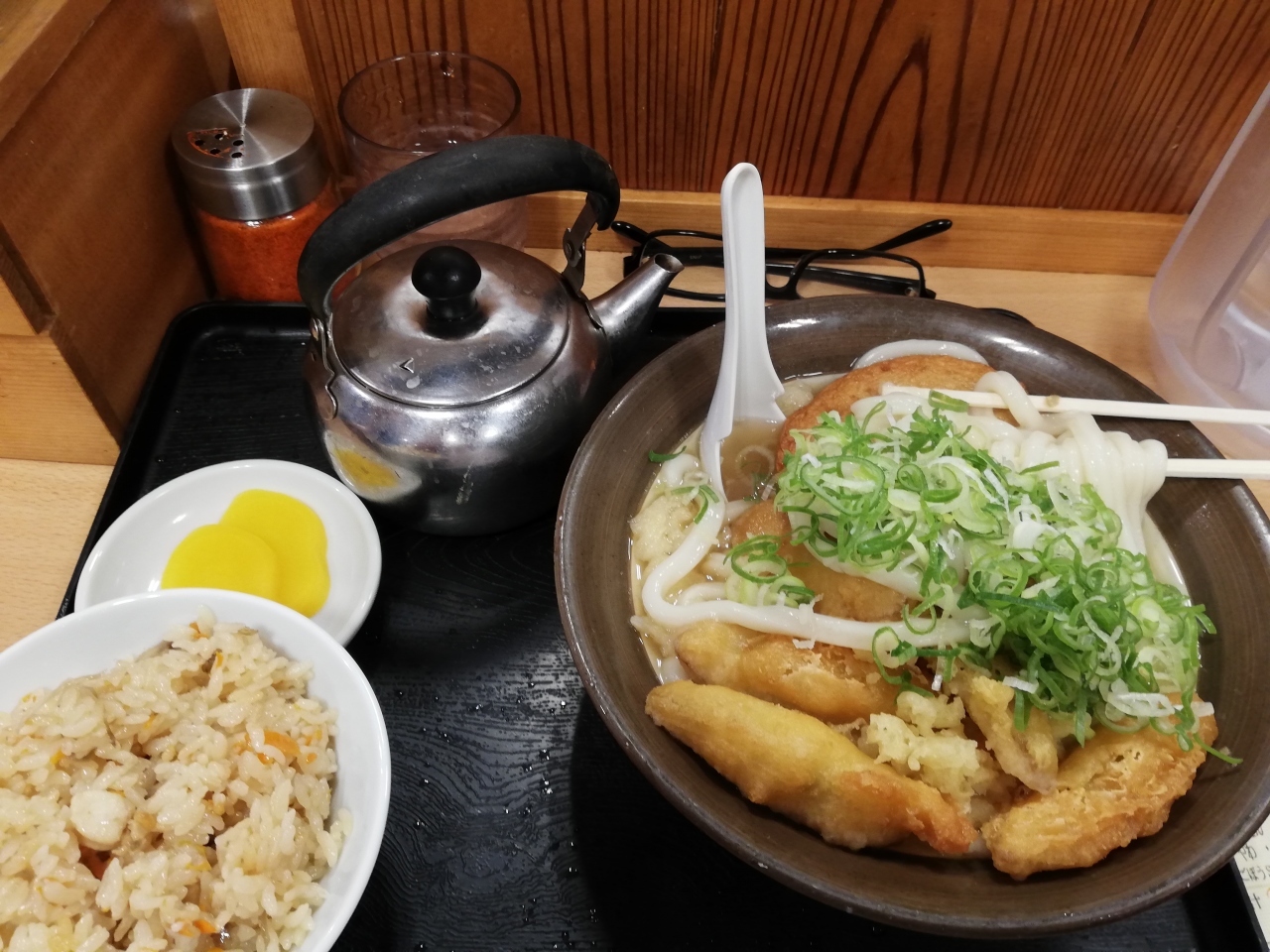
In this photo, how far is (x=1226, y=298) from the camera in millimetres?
1822

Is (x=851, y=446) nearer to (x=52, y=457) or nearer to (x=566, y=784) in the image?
(x=566, y=784)

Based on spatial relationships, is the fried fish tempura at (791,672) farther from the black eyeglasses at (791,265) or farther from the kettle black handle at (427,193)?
the black eyeglasses at (791,265)

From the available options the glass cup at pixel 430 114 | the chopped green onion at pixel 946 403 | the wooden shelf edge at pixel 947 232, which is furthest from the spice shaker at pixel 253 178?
the chopped green onion at pixel 946 403

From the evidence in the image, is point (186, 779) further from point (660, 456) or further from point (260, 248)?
point (260, 248)

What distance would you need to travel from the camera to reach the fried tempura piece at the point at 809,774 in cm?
100

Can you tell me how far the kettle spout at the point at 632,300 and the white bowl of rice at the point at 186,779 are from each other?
76 centimetres

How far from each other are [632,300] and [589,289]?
20.0 inches

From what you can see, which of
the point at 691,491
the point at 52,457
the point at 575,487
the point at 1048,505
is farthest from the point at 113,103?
the point at 1048,505

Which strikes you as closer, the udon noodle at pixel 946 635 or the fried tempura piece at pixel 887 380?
the udon noodle at pixel 946 635

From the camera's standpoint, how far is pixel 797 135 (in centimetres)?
191

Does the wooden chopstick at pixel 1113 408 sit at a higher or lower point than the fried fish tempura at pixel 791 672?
higher

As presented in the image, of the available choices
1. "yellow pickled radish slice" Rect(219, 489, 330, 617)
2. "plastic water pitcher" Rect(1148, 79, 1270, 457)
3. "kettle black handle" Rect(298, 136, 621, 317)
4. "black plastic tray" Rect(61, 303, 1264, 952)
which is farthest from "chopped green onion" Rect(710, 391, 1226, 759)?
"plastic water pitcher" Rect(1148, 79, 1270, 457)

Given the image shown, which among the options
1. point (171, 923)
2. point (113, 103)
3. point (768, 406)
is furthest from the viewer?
point (113, 103)

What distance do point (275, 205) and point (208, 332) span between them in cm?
33
